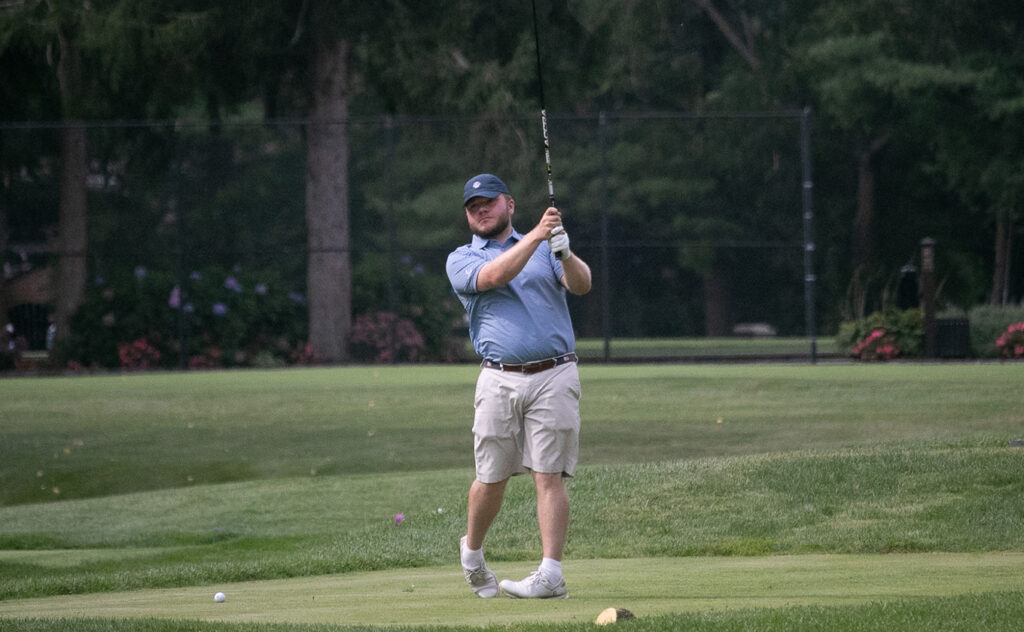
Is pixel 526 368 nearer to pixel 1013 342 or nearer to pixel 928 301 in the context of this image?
pixel 928 301

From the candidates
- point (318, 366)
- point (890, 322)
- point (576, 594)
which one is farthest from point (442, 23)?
point (576, 594)

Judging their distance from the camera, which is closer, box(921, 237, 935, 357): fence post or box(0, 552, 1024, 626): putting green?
box(0, 552, 1024, 626): putting green

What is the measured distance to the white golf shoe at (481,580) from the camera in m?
6.56

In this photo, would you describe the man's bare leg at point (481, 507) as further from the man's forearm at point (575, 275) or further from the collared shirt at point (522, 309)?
the man's forearm at point (575, 275)

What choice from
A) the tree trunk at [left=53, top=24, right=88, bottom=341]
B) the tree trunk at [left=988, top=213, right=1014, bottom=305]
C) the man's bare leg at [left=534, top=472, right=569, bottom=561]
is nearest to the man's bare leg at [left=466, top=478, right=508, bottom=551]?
the man's bare leg at [left=534, top=472, right=569, bottom=561]

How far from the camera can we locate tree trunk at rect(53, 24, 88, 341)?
23.6m

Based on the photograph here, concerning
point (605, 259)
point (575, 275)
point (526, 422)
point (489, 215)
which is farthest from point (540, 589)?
point (605, 259)

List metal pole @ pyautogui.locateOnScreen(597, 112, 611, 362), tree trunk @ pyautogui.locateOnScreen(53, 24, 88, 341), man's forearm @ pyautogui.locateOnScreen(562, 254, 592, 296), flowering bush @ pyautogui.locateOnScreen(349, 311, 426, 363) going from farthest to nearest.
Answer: flowering bush @ pyautogui.locateOnScreen(349, 311, 426, 363), tree trunk @ pyautogui.locateOnScreen(53, 24, 88, 341), metal pole @ pyautogui.locateOnScreen(597, 112, 611, 362), man's forearm @ pyautogui.locateOnScreen(562, 254, 592, 296)

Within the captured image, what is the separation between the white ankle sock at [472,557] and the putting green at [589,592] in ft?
0.50

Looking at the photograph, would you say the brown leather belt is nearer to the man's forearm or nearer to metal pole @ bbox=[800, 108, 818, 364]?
the man's forearm

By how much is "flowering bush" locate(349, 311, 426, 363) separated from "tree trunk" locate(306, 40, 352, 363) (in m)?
0.29

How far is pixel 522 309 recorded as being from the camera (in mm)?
6359

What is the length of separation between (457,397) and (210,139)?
870 centimetres

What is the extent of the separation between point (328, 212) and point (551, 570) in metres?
19.1
